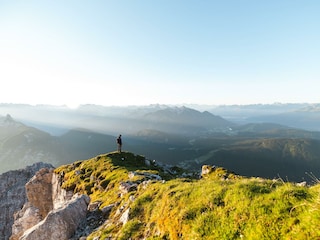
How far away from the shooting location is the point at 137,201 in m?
18.7

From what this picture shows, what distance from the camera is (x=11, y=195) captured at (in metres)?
99.2

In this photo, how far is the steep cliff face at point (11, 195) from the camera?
92.3m

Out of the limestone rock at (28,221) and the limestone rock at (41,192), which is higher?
the limestone rock at (41,192)

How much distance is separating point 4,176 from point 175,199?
386 ft

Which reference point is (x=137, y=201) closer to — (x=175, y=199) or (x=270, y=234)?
(x=175, y=199)

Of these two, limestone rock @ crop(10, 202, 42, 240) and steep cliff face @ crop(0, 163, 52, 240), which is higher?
limestone rock @ crop(10, 202, 42, 240)

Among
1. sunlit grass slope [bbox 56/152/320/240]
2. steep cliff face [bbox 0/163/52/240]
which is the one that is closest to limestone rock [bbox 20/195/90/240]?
sunlit grass slope [bbox 56/152/320/240]

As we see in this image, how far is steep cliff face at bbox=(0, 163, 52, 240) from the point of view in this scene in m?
92.3

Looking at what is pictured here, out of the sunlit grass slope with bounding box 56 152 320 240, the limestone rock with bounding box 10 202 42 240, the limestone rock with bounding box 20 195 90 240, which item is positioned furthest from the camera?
the limestone rock with bounding box 10 202 42 240

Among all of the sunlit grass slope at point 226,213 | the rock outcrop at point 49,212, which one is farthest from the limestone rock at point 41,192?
the sunlit grass slope at point 226,213

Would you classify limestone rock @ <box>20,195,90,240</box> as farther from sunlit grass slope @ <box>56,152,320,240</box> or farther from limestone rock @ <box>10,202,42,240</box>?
limestone rock @ <box>10,202,42,240</box>

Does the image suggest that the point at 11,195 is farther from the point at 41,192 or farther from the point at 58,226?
the point at 58,226

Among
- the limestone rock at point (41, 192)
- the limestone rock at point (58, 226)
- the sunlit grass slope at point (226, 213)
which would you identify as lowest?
the limestone rock at point (41, 192)

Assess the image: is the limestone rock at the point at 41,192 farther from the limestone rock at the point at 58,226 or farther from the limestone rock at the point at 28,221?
the limestone rock at the point at 58,226
